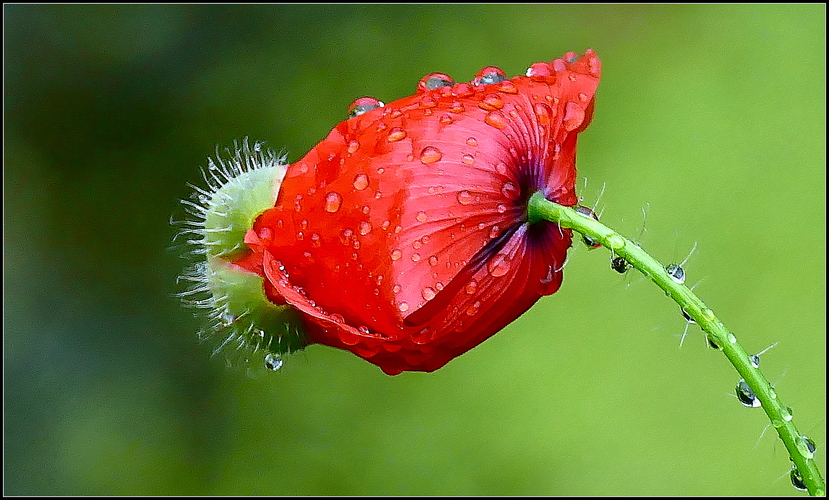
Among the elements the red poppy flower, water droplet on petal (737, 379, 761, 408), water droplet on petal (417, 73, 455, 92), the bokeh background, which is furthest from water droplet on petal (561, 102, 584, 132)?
the bokeh background

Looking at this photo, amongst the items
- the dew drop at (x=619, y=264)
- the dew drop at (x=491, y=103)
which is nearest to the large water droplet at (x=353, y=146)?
the dew drop at (x=491, y=103)

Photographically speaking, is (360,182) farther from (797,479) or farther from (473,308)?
(797,479)

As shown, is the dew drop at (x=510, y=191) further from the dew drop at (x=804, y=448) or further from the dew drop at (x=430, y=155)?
the dew drop at (x=804, y=448)

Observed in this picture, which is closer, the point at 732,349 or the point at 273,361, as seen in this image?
the point at 732,349

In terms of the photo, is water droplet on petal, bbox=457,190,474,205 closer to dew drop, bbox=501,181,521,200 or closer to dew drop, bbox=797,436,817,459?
dew drop, bbox=501,181,521,200

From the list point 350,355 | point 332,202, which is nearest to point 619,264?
point 332,202

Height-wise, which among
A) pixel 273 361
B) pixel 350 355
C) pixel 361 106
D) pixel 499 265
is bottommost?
pixel 350 355
